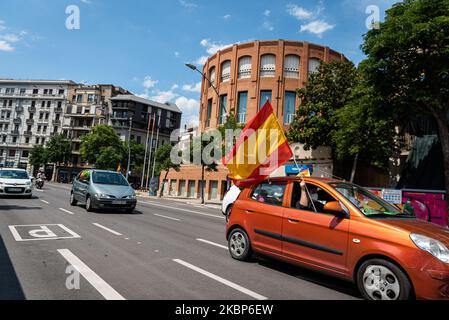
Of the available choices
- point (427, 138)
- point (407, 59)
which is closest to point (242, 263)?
point (407, 59)

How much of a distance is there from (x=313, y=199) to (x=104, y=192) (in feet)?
31.2

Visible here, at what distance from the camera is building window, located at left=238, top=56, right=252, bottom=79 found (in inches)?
1407

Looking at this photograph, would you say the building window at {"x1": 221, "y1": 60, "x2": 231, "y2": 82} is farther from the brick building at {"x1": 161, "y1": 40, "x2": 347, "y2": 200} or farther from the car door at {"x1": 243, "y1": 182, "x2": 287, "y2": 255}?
the car door at {"x1": 243, "y1": 182, "x2": 287, "y2": 255}

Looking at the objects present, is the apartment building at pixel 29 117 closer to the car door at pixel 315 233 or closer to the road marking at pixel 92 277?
the road marking at pixel 92 277

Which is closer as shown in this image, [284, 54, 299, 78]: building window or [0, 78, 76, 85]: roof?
[284, 54, 299, 78]: building window

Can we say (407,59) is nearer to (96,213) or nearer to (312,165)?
(96,213)

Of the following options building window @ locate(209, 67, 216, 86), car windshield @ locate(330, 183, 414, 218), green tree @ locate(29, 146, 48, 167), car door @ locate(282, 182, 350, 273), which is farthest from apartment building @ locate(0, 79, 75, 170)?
car windshield @ locate(330, 183, 414, 218)

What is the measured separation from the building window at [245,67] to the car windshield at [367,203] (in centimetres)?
3153

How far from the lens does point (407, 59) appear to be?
13008mm

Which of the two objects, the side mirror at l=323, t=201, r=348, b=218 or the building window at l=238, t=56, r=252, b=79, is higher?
the building window at l=238, t=56, r=252, b=79

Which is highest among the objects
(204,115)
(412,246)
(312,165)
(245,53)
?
(245,53)

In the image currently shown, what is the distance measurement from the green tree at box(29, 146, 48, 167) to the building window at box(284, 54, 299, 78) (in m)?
60.4

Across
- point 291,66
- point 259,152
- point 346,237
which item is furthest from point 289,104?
point 346,237
